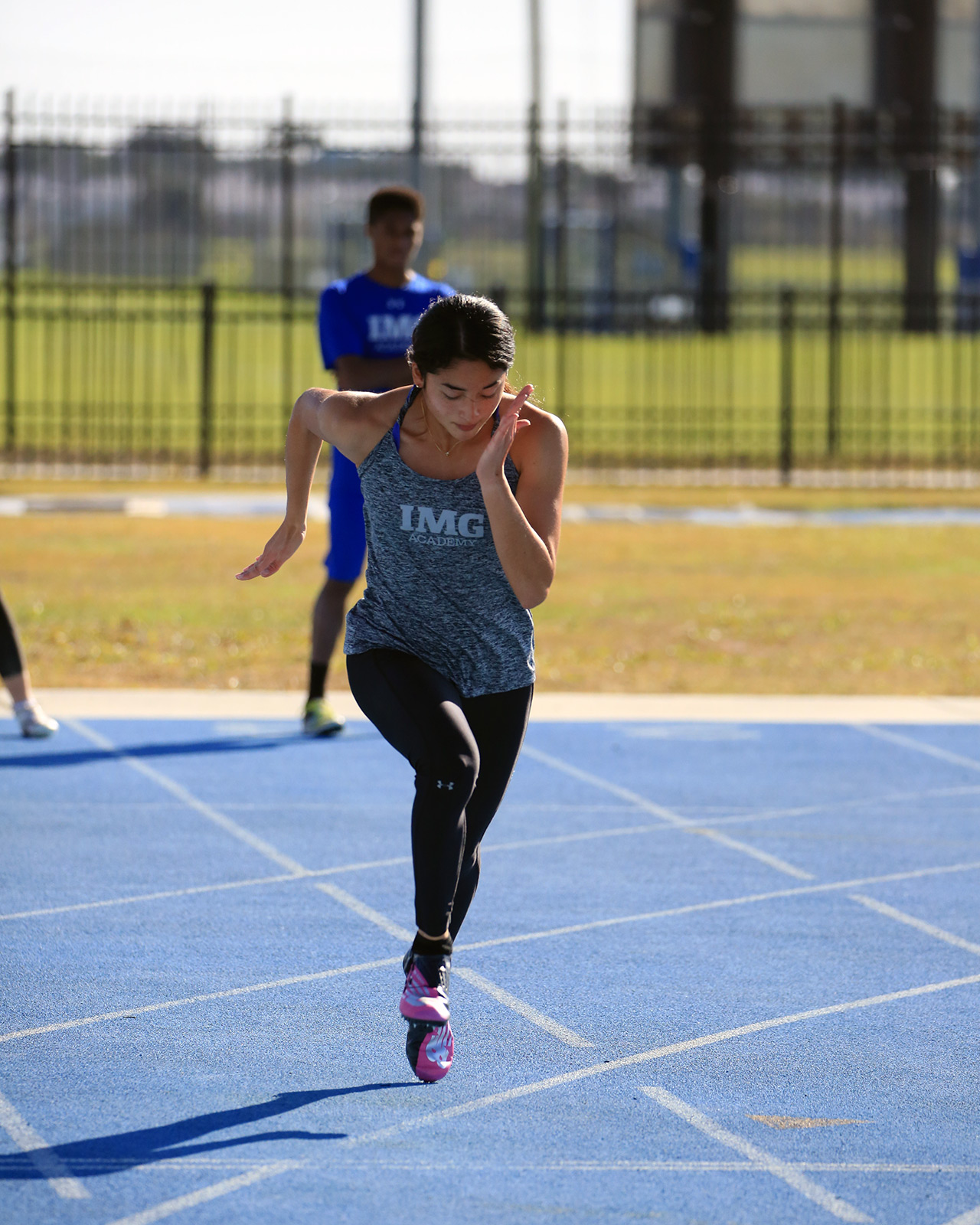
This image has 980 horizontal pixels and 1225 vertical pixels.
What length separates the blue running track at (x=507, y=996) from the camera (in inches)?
135

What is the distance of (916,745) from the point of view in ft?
25.9

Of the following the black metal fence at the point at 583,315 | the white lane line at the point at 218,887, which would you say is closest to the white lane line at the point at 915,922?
the white lane line at the point at 218,887

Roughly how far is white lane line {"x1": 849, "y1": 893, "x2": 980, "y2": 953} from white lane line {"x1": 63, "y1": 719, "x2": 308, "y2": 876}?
1.74 meters

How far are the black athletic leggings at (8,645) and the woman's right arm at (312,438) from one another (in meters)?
3.01

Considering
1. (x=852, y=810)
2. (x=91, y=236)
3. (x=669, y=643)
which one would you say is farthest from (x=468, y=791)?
(x=91, y=236)

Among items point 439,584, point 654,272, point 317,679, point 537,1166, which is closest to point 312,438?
point 439,584

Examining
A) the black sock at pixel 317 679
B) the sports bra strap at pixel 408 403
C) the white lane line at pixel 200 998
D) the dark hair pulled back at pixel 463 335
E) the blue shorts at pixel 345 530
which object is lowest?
the white lane line at pixel 200 998

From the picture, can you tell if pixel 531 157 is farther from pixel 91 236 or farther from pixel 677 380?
pixel 91 236

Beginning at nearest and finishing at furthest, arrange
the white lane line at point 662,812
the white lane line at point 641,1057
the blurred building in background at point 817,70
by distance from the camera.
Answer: the white lane line at point 641,1057 → the white lane line at point 662,812 → the blurred building in background at point 817,70

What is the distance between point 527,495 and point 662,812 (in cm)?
295

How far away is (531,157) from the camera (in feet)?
70.8

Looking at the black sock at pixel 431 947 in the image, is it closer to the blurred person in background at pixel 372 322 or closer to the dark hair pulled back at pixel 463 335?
the dark hair pulled back at pixel 463 335

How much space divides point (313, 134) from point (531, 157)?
260 centimetres

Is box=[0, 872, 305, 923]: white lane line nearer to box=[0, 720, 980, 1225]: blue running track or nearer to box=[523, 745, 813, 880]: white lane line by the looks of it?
box=[0, 720, 980, 1225]: blue running track
